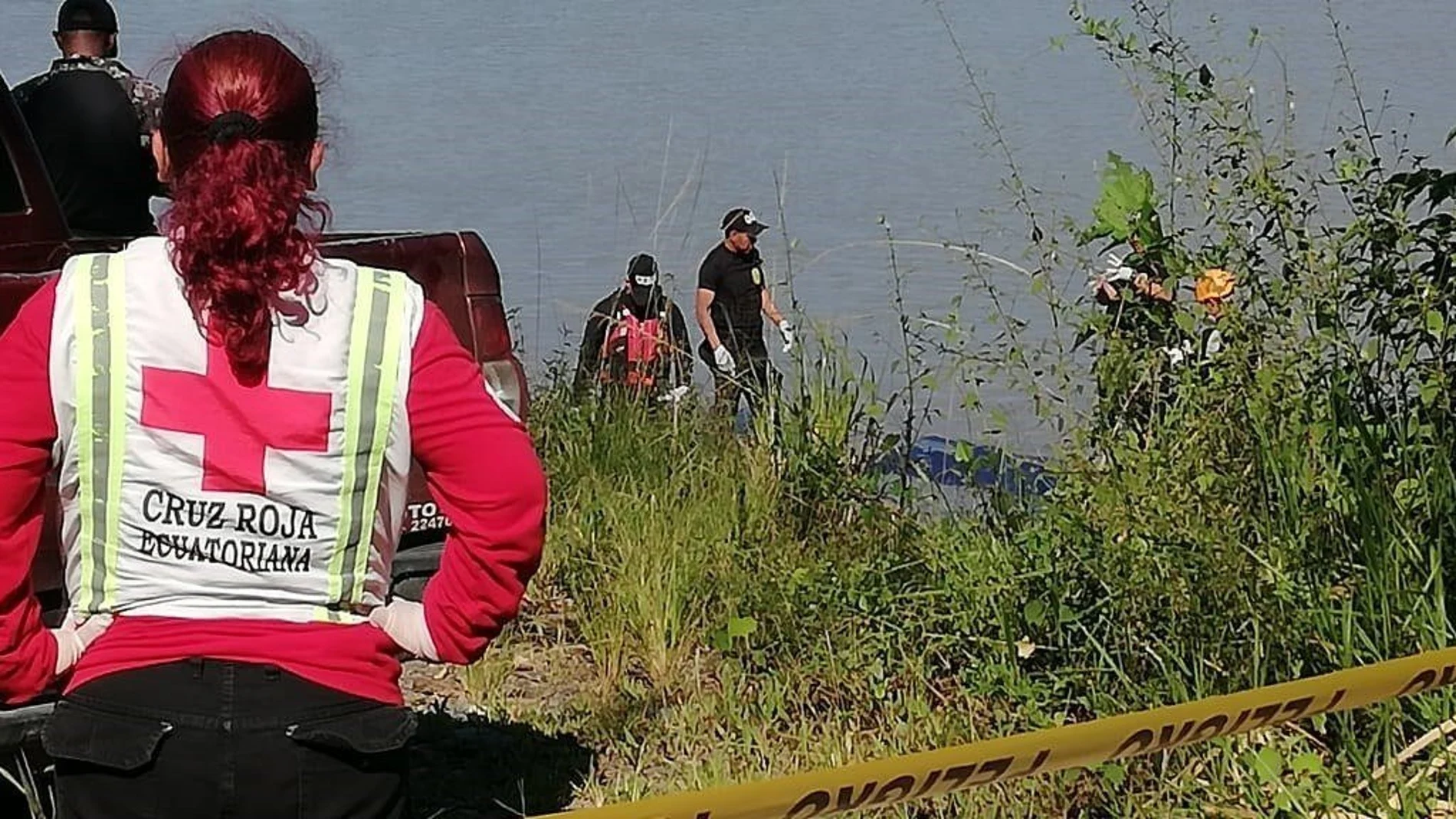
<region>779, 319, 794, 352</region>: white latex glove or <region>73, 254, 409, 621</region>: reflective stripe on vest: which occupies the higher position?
<region>73, 254, 409, 621</region>: reflective stripe on vest

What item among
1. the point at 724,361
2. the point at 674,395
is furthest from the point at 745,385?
the point at 724,361

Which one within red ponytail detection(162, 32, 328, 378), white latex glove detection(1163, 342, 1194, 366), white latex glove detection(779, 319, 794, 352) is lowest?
white latex glove detection(779, 319, 794, 352)

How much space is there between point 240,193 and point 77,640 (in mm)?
631

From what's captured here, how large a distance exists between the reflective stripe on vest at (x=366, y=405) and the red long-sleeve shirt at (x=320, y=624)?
0.03m

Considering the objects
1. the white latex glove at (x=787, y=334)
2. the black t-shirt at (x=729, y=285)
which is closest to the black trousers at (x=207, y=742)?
the white latex glove at (x=787, y=334)

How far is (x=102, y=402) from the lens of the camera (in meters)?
2.81

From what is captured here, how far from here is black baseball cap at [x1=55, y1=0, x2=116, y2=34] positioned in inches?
338

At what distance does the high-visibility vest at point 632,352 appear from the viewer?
898 cm

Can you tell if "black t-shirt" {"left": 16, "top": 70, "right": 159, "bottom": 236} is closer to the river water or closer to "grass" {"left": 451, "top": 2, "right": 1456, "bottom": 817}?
the river water

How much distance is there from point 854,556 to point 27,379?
4.31 m

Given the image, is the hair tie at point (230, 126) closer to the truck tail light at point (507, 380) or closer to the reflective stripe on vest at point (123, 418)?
the reflective stripe on vest at point (123, 418)

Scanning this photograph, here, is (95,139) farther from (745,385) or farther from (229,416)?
(229,416)

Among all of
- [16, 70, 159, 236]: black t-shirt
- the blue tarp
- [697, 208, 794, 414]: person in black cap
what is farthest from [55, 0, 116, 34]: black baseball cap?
the blue tarp

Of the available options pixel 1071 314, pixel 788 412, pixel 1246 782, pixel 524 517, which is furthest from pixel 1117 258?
pixel 524 517
